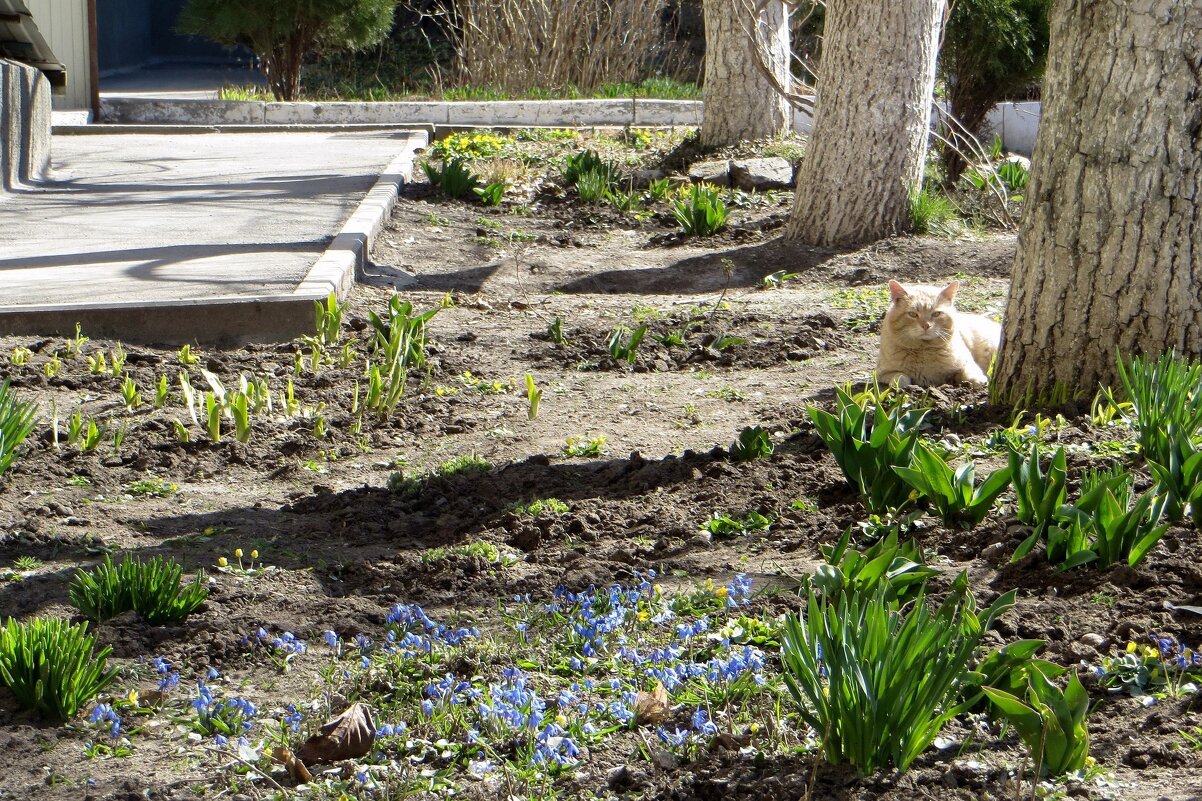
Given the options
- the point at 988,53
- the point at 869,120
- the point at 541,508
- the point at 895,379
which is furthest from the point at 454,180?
the point at 541,508

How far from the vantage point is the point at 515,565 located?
326cm

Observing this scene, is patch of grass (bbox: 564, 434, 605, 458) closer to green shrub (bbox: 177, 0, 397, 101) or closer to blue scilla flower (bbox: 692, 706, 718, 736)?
blue scilla flower (bbox: 692, 706, 718, 736)

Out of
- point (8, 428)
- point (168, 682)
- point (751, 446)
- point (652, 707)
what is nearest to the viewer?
point (652, 707)

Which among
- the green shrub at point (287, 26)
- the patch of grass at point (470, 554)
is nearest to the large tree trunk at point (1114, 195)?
the patch of grass at point (470, 554)

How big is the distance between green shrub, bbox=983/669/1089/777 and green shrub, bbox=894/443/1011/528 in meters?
0.99

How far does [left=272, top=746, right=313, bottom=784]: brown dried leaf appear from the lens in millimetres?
2246

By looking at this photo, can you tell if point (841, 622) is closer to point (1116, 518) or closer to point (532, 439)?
point (1116, 518)

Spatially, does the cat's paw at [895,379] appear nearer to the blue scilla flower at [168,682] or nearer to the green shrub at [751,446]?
the green shrub at [751,446]

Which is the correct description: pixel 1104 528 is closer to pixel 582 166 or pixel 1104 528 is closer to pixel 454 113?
pixel 582 166

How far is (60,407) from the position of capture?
4668 millimetres

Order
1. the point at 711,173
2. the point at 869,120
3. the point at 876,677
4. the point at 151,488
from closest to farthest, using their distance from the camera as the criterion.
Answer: the point at 876,677 < the point at 151,488 < the point at 869,120 < the point at 711,173

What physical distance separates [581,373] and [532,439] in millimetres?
1022

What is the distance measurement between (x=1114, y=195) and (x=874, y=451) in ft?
4.93

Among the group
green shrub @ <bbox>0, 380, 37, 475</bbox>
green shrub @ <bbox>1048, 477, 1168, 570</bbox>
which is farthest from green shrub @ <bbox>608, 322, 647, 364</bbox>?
green shrub @ <bbox>1048, 477, 1168, 570</bbox>
